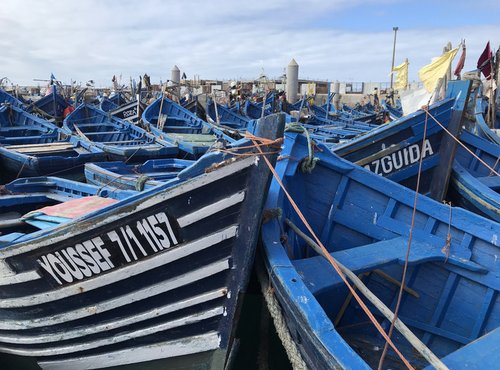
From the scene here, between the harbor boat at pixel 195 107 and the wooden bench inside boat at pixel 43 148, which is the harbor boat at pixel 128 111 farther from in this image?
the wooden bench inside boat at pixel 43 148

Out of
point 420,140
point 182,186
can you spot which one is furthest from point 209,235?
point 420,140

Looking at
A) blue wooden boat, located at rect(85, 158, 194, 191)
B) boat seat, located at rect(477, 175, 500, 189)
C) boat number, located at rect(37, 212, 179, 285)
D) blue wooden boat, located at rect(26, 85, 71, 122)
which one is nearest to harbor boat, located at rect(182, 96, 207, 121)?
blue wooden boat, located at rect(26, 85, 71, 122)

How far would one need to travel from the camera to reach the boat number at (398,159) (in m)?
4.72

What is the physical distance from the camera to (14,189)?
527cm

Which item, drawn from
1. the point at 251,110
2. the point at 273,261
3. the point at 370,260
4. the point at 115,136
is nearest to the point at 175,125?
the point at 115,136

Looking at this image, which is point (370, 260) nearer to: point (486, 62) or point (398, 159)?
point (398, 159)

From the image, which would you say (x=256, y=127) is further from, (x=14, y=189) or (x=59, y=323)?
(x=14, y=189)

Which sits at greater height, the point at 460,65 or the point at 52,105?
the point at 460,65

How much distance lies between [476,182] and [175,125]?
799cm

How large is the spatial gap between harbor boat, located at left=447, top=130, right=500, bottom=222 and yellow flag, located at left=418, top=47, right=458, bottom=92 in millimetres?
1013

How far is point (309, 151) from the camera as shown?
3.44 metres

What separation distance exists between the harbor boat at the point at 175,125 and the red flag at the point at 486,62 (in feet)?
23.6

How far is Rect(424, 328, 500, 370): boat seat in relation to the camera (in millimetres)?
2043

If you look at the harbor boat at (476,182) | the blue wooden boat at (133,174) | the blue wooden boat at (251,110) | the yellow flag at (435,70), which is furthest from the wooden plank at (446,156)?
the blue wooden boat at (251,110)
